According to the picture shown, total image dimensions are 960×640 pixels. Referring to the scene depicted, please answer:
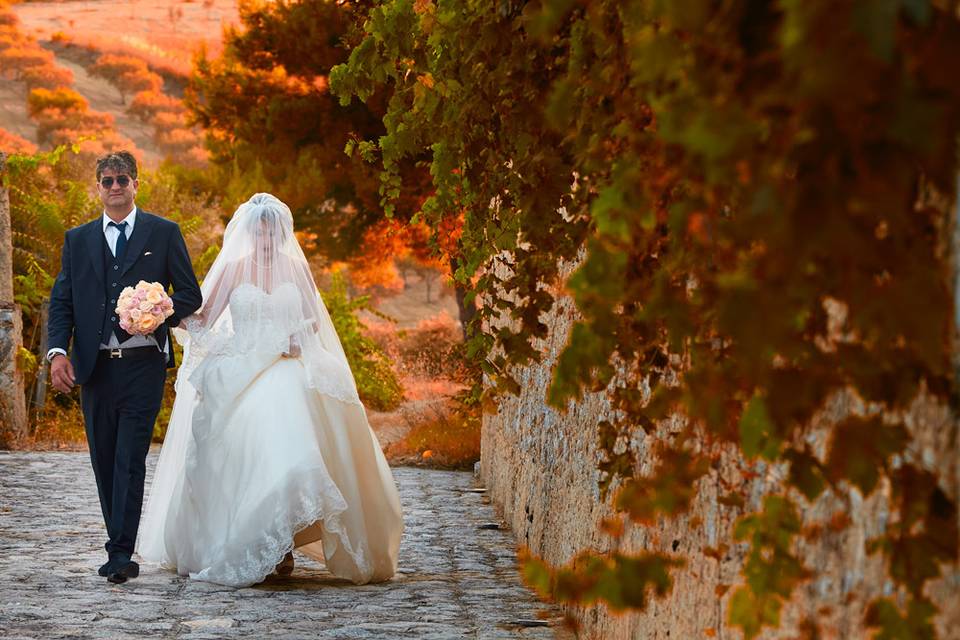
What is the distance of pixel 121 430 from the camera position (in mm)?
7094

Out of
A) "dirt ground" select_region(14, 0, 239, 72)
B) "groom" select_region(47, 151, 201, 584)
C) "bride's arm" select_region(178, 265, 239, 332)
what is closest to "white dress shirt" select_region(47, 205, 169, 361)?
"groom" select_region(47, 151, 201, 584)

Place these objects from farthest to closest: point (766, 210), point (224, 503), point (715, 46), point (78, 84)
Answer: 1. point (78, 84)
2. point (224, 503)
3. point (715, 46)
4. point (766, 210)

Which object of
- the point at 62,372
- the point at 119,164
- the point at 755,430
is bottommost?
the point at 755,430

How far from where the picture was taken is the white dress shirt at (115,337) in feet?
23.5

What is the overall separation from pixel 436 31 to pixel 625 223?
2751mm

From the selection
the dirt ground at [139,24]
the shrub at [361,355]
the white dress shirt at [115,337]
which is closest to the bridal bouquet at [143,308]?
the white dress shirt at [115,337]

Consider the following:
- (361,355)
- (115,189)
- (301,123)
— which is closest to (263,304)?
(115,189)

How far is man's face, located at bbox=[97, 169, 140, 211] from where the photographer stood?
7.27 m

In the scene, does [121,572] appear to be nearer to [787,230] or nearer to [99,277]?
[99,277]

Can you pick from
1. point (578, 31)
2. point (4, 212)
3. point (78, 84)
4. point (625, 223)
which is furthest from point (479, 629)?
point (78, 84)

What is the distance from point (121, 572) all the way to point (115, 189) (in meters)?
2.07

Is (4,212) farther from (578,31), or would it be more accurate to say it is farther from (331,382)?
(578,31)

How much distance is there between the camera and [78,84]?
60.7 metres

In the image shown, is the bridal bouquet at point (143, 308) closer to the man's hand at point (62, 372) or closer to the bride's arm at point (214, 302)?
the man's hand at point (62, 372)
